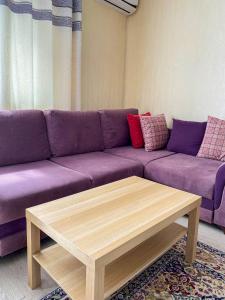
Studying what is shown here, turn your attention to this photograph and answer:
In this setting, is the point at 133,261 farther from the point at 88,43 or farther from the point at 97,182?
the point at 88,43

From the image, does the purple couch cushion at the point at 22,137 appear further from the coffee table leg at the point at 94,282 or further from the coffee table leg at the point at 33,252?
the coffee table leg at the point at 94,282

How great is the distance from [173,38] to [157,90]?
65 centimetres

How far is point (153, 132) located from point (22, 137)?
139 cm

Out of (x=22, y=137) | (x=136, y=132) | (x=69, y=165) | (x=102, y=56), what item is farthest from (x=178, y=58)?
(x=22, y=137)

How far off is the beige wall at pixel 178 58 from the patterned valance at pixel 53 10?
3.28 feet

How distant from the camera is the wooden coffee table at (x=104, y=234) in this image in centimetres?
100

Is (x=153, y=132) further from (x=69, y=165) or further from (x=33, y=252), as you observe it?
(x=33, y=252)

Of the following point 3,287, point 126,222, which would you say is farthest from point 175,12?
point 3,287

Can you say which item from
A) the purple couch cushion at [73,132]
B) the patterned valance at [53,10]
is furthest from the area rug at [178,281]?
the patterned valance at [53,10]

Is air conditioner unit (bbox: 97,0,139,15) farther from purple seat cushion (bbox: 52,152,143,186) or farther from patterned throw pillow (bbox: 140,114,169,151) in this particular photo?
purple seat cushion (bbox: 52,152,143,186)

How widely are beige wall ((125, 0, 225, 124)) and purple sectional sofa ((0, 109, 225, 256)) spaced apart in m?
0.76

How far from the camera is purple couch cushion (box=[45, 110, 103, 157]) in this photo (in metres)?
2.32

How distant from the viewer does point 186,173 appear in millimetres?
2105

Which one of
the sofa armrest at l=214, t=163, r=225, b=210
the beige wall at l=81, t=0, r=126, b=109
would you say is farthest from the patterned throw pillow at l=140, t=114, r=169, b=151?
the sofa armrest at l=214, t=163, r=225, b=210
